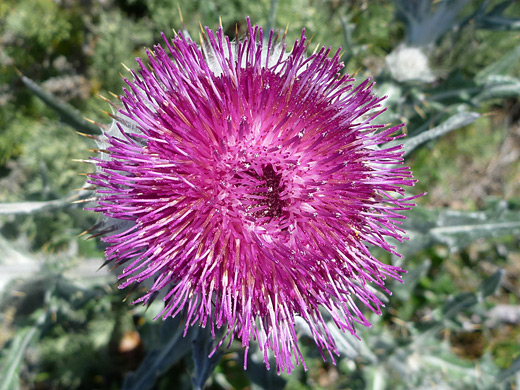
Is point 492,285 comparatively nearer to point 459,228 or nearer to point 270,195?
point 459,228

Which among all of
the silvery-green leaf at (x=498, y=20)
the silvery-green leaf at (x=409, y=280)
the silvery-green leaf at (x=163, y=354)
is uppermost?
the silvery-green leaf at (x=498, y=20)

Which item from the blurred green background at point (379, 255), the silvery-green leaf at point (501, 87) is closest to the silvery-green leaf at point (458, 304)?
the blurred green background at point (379, 255)

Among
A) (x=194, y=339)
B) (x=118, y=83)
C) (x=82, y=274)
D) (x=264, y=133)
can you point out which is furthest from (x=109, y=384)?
(x=264, y=133)

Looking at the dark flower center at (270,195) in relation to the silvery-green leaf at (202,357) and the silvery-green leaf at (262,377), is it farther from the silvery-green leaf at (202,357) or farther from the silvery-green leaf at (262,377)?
the silvery-green leaf at (262,377)

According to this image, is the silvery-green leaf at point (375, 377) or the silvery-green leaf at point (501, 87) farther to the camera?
the silvery-green leaf at point (375, 377)

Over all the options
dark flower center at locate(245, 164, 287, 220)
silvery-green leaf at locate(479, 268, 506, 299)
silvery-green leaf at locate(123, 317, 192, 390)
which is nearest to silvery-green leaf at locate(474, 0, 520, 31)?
silvery-green leaf at locate(479, 268, 506, 299)

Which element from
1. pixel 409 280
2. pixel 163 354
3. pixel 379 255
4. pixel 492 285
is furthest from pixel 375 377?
pixel 163 354
